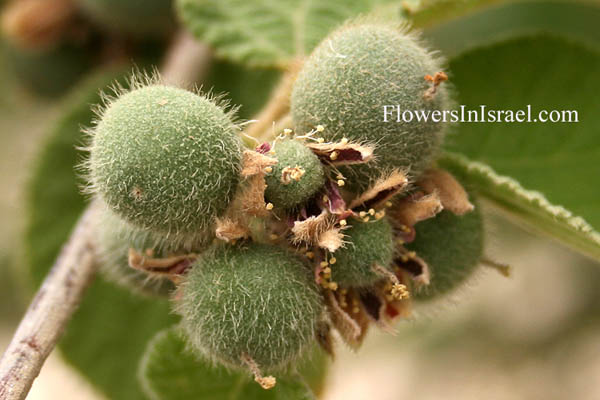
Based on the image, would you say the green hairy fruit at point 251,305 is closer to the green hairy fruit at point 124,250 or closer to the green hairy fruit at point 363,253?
the green hairy fruit at point 363,253

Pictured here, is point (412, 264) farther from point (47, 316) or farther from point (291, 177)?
point (47, 316)

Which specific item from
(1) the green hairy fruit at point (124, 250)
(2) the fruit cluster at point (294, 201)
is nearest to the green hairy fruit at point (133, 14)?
(1) the green hairy fruit at point (124, 250)

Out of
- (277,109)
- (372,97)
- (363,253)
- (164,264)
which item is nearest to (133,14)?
(277,109)

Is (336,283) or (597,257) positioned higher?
(597,257)

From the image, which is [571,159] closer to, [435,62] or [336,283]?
[435,62]

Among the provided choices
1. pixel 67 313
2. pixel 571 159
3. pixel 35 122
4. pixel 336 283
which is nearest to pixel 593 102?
pixel 571 159

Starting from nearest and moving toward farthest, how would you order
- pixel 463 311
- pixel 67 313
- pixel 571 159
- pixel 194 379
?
pixel 67 313
pixel 194 379
pixel 571 159
pixel 463 311
